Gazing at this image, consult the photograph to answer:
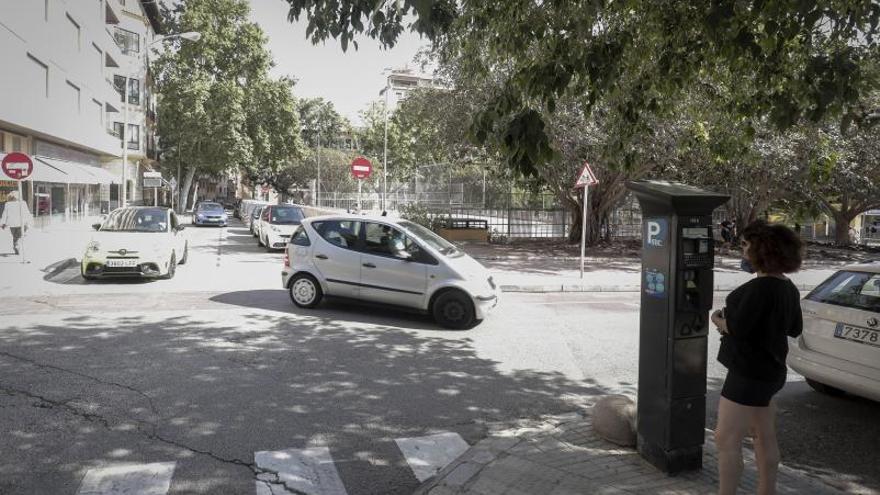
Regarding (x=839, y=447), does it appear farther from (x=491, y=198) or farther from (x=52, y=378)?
(x=491, y=198)

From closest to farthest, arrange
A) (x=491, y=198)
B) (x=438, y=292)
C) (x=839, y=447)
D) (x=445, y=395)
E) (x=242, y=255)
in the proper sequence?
(x=839, y=447) → (x=445, y=395) → (x=438, y=292) → (x=242, y=255) → (x=491, y=198)

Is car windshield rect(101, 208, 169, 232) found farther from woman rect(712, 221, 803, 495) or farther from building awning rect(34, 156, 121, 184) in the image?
building awning rect(34, 156, 121, 184)

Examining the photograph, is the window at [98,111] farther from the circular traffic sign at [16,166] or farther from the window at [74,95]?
the circular traffic sign at [16,166]

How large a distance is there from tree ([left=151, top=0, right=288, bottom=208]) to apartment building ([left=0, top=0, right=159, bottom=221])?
3.46 meters

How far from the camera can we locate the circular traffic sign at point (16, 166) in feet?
46.5

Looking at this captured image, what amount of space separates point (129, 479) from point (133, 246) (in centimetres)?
915

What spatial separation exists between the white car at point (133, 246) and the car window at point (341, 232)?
179 inches

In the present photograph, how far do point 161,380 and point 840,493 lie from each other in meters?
5.33

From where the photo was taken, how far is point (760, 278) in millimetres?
3186

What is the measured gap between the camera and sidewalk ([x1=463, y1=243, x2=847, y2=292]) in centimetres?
1307

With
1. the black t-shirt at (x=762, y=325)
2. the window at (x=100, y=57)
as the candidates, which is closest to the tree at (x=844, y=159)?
the black t-shirt at (x=762, y=325)

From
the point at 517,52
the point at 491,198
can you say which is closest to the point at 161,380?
the point at 517,52

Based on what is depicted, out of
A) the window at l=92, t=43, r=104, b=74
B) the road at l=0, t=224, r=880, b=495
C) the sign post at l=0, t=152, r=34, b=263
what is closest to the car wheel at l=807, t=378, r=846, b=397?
the road at l=0, t=224, r=880, b=495

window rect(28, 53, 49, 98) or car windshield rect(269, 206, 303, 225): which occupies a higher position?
window rect(28, 53, 49, 98)
